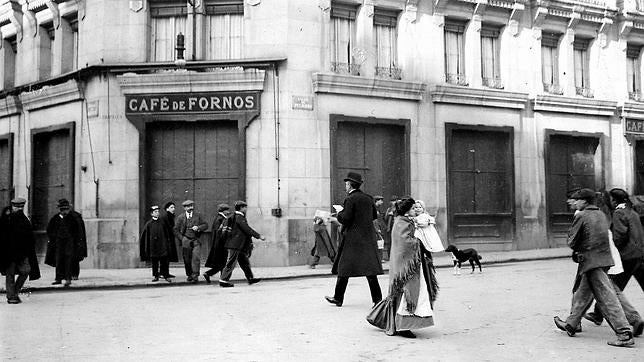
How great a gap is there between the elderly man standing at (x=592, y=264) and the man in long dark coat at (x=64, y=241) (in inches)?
410

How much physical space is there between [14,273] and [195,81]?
820cm

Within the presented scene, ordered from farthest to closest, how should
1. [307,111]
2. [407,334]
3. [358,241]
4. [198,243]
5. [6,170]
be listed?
1. [6,170]
2. [307,111]
3. [198,243]
4. [358,241]
5. [407,334]

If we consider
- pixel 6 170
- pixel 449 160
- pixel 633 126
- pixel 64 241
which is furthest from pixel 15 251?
pixel 633 126

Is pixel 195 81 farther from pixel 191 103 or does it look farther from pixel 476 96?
pixel 476 96

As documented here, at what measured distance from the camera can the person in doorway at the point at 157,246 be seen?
1442 cm

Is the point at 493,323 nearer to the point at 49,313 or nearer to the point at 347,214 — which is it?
the point at 347,214

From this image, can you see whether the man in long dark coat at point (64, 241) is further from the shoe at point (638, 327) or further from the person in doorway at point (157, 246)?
the shoe at point (638, 327)

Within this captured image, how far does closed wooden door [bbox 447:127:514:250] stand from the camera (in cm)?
2105

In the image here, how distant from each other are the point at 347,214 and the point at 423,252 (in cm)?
211

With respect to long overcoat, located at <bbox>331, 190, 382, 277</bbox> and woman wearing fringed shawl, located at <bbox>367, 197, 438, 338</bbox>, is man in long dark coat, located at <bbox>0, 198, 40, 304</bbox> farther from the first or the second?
woman wearing fringed shawl, located at <bbox>367, 197, 438, 338</bbox>

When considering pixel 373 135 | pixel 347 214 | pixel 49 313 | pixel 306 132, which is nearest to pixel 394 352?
pixel 347 214

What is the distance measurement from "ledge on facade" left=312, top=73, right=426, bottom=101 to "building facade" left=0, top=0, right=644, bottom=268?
41 millimetres

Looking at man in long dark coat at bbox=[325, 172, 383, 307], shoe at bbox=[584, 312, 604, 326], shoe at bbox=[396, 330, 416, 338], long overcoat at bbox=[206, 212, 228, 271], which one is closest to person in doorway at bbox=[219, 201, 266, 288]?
long overcoat at bbox=[206, 212, 228, 271]

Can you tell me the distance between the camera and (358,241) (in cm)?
993
